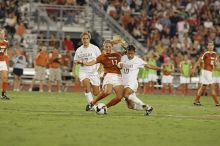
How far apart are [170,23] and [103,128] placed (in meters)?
26.3

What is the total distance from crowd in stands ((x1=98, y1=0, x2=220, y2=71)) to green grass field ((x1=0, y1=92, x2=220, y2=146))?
19194 mm

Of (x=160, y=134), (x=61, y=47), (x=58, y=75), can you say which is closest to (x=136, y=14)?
(x=61, y=47)

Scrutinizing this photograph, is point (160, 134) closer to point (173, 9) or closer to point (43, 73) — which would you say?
point (43, 73)

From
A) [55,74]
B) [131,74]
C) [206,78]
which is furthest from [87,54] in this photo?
[55,74]

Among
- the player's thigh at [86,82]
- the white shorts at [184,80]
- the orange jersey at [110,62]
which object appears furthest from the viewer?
the white shorts at [184,80]

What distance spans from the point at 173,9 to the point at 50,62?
Result: 1070 cm

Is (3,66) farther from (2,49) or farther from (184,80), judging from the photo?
(184,80)

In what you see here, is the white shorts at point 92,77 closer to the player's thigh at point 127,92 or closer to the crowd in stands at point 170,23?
the player's thigh at point 127,92

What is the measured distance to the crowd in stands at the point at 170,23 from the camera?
3878 centimetres

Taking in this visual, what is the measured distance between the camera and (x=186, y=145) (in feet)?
39.5

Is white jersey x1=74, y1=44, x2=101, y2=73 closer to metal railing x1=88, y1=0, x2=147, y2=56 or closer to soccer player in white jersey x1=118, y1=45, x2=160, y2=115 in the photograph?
soccer player in white jersey x1=118, y1=45, x2=160, y2=115

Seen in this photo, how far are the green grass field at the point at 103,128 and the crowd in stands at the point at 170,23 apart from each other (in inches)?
756

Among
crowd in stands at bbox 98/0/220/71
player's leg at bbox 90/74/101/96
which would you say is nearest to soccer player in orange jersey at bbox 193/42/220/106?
player's leg at bbox 90/74/101/96

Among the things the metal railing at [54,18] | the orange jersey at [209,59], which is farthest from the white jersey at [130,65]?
the metal railing at [54,18]
